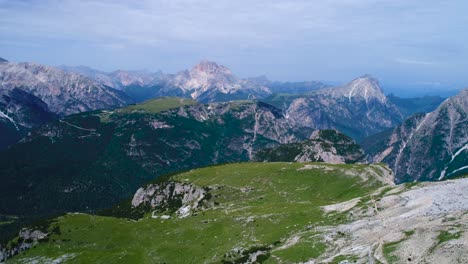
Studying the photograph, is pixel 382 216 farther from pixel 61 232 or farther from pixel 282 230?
pixel 61 232

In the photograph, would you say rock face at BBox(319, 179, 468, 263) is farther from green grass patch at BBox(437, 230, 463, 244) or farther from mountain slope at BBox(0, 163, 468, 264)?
mountain slope at BBox(0, 163, 468, 264)

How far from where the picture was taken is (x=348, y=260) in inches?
3209

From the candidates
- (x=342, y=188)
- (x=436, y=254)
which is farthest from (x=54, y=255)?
(x=342, y=188)

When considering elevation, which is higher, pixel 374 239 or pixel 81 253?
pixel 374 239

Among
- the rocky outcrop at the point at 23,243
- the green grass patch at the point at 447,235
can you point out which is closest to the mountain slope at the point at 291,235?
the green grass patch at the point at 447,235

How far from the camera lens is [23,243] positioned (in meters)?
137

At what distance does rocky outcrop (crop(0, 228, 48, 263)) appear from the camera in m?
134

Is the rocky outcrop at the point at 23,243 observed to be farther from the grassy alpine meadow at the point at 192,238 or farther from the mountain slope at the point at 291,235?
the grassy alpine meadow at the point at 192,238

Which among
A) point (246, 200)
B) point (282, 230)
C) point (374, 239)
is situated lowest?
point (246, 200)

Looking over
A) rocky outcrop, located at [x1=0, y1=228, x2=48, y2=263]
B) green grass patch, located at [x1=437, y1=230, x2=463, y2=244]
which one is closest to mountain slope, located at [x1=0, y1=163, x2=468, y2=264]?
green grass patch, located at [x1=437, y1=230, x2=463, y2=244]

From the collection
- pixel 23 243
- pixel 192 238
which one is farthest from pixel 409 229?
pixel 23 243

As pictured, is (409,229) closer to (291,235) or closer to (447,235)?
(447,235)

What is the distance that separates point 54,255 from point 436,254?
95.1 metres

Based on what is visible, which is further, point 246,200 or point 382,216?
point 246,200
